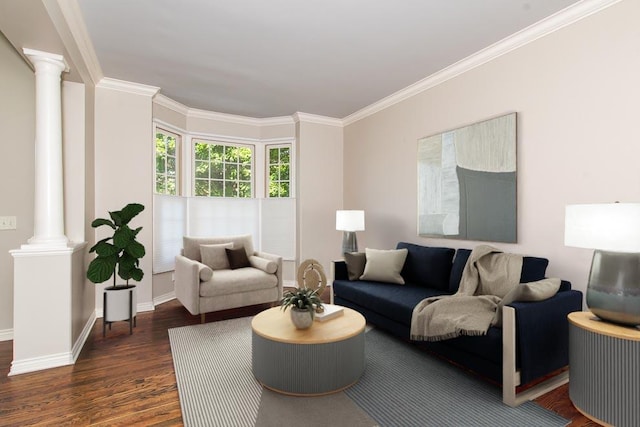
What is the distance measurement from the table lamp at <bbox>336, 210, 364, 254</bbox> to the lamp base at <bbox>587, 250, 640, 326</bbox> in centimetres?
260

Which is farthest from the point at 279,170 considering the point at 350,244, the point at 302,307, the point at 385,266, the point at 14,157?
the point at 302,307

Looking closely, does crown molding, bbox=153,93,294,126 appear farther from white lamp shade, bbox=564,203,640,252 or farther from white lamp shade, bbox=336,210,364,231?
white lamp shade, bbox=564,203,640,252

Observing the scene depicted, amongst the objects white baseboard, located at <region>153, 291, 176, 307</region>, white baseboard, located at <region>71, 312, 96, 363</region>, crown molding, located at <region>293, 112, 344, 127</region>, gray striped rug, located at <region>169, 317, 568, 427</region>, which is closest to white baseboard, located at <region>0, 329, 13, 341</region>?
white baseboard, located at <region>71, 312, 96, 363</region>

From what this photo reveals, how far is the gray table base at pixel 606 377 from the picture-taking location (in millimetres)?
1737

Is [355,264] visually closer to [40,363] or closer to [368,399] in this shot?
[368,399]

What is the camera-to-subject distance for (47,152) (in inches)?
112

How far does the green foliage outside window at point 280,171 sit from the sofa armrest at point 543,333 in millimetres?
4052

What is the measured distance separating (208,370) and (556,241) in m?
2.96

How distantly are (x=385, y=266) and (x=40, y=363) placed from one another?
315cm

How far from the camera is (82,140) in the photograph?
3377mm

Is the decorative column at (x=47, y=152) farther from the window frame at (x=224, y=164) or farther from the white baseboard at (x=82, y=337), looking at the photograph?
the window frame at (x=224, y=164)

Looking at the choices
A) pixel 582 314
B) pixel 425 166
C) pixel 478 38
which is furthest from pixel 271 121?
pixel 582 314

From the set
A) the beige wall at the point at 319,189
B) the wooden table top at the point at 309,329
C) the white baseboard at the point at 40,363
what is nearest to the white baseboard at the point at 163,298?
the white baseboard at the point at 40,363

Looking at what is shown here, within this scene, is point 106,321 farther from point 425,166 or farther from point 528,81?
point 528,81
